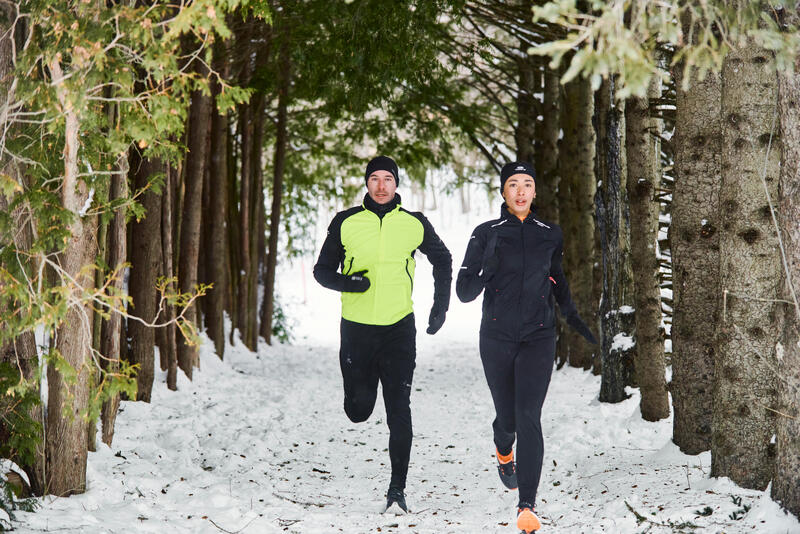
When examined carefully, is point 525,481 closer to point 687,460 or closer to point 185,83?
point 687,460

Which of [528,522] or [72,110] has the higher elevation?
[72,110]

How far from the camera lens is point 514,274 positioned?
15.0 feet

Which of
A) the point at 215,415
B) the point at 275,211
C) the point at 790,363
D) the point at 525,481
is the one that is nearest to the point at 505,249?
the point at 525,481

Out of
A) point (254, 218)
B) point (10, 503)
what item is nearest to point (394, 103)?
point (254, 218)

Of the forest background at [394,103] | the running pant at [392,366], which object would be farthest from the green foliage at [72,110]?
the running pant at [392,366]

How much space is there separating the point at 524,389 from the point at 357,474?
2.18m

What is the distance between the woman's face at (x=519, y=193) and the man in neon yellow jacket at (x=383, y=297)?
72 centimetres

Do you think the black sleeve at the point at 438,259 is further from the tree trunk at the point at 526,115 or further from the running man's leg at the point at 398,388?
the tree trunk at the point at 526,115

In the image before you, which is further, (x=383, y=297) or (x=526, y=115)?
(x=526, y=115)

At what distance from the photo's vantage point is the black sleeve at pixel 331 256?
16.5 ft

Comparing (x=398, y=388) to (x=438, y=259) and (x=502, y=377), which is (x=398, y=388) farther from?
(x=438, y=259)

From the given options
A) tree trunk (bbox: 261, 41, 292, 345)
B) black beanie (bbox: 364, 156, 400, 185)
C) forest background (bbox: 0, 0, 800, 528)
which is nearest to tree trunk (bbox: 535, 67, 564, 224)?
forest background (bbox: 0, 0, 800, 528)

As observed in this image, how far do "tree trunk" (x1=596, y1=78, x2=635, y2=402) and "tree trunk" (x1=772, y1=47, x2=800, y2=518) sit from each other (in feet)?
12.0

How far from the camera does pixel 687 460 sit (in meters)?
5.35
